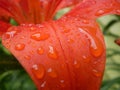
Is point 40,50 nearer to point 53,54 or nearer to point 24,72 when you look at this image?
point 53,54

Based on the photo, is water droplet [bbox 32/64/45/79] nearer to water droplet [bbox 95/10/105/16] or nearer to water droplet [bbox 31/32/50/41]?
water droplet [bbox 31/32/50/41]

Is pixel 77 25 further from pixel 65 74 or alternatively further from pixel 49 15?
pixel 49 15

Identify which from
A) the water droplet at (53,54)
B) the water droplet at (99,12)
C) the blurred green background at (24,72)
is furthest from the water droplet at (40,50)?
the blurred green background at (24,72)

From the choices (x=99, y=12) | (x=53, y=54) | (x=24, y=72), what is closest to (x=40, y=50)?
(x=53, y=54)

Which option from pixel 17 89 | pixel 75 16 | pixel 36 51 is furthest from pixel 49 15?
pixel 17 89

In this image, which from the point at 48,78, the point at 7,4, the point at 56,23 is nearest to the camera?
the point at 48,78

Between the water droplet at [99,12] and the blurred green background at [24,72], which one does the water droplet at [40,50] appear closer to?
the water droplet at [99,12]

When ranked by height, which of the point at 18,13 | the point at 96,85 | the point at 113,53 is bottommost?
the point at 113,53
